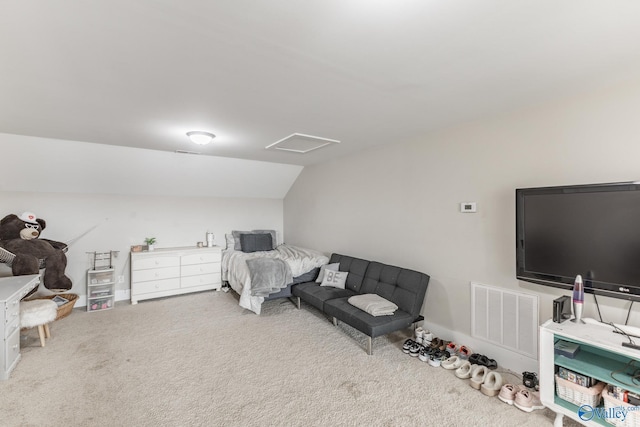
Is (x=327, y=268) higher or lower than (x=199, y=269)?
higher

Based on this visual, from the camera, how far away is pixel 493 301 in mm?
2693

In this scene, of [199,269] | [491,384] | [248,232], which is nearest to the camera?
[491,384]

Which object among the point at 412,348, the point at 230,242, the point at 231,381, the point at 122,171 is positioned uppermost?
the point at 122,171

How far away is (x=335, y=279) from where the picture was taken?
13.1ft

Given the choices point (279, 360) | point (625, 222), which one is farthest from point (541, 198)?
point (279, 360)

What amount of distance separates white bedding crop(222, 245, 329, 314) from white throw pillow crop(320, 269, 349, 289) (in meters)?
0.43

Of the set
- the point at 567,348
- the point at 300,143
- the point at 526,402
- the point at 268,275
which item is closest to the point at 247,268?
the point at 268,275

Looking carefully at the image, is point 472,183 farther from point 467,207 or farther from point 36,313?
point 36,313

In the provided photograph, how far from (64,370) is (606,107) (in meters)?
4.85

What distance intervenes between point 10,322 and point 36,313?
0.42m

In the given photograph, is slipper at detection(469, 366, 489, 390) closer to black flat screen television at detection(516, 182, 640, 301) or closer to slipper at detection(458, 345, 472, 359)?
slipper at detection(458, 345, 472, 359)

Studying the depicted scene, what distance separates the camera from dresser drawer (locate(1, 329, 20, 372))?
245 cm

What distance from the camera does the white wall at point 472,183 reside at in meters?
2.09

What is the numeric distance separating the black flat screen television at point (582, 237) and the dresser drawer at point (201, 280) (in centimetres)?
444
